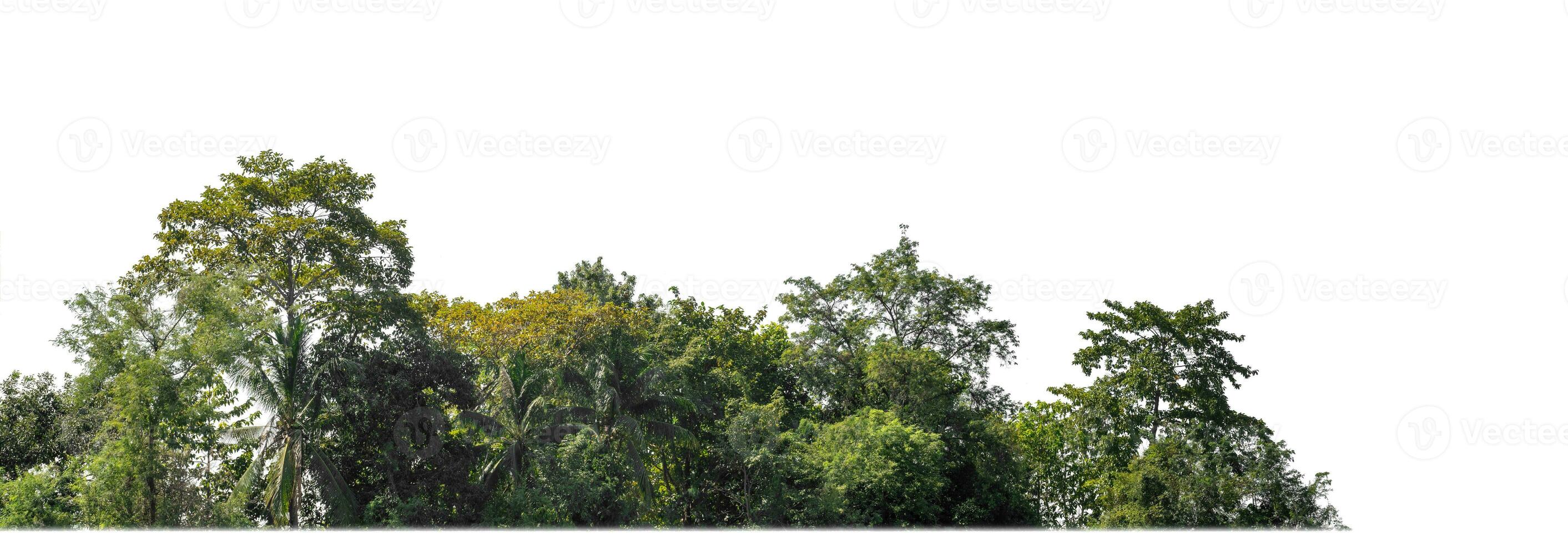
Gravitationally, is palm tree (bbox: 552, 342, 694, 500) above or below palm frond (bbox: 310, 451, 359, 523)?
above

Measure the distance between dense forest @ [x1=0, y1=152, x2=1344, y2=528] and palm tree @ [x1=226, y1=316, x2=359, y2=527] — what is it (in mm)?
54

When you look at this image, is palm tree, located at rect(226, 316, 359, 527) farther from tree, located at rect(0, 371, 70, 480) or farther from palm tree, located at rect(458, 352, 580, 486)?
tree, located at rect(0, 371, 70, 480)

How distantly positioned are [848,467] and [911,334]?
5231mm

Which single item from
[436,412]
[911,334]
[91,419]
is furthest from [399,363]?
[911,334]

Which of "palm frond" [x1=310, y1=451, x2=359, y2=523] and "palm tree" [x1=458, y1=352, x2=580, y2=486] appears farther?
"palm tree" [x1=458, y1=352, x2=580, y2=486]

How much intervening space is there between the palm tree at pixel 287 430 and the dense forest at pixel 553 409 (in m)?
0.05

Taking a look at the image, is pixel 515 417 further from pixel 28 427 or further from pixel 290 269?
pixel 28 427

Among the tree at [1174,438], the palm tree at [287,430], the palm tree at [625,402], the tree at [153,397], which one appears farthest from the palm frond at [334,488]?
the tree at [1174,438]

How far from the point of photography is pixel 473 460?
27094mm

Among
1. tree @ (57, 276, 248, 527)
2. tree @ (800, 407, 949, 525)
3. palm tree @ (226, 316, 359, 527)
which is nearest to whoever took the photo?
tree @ (57, 276, 248, 527)

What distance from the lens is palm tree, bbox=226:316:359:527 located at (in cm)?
2372

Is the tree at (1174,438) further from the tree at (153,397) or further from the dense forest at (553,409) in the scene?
the tree at (153,397)

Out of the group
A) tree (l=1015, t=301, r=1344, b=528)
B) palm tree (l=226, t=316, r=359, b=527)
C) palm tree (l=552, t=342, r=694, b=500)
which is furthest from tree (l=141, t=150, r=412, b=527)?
tree (l=1015, t=301, r=1344, b=528)

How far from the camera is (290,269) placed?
85.6ft
